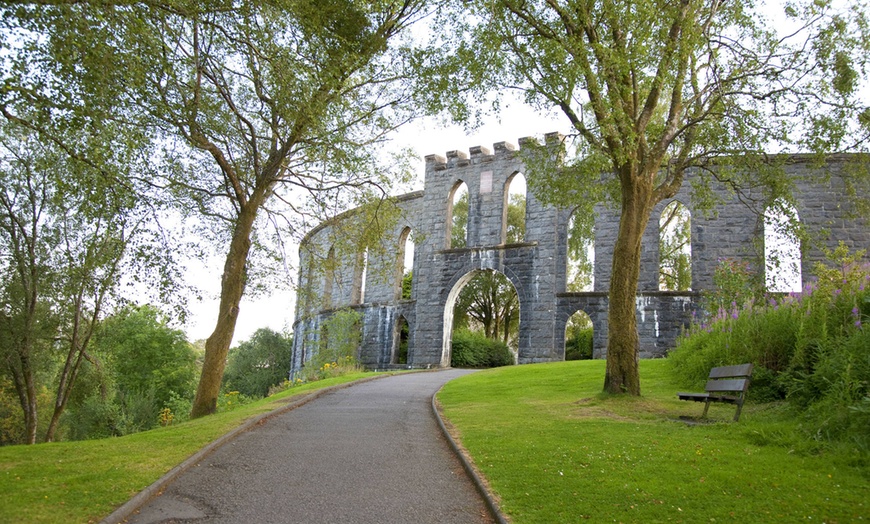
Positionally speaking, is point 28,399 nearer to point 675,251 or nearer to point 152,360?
point 152,360

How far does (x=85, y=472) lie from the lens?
6.62 metres

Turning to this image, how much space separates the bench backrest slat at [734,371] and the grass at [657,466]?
0.58m

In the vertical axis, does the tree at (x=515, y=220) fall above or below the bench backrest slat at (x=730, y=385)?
above

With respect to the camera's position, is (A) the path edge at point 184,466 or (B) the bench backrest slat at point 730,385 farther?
(B) the bench backrest slat at point 730,385

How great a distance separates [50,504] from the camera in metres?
5.39

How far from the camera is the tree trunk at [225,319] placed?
13.3m

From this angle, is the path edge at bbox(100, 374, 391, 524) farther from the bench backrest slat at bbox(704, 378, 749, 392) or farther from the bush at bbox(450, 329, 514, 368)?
the bush at bbox(450, 329, 514, 368)

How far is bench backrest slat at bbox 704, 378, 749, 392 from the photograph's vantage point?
8.14m

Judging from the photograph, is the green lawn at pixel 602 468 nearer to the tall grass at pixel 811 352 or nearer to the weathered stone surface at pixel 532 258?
the tall grass at pixel 811 352

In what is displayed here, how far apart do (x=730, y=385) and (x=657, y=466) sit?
8.91 ft

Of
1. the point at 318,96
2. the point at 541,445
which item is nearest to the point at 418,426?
the point at 541,445

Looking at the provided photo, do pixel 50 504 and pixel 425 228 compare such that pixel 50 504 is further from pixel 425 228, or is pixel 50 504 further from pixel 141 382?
pixel 141 382

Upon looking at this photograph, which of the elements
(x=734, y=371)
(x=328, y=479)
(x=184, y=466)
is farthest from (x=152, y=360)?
(x=734, y=371)

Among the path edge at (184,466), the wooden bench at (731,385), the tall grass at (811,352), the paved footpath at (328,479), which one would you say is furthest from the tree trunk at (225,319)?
the tall grass at (811,352)
